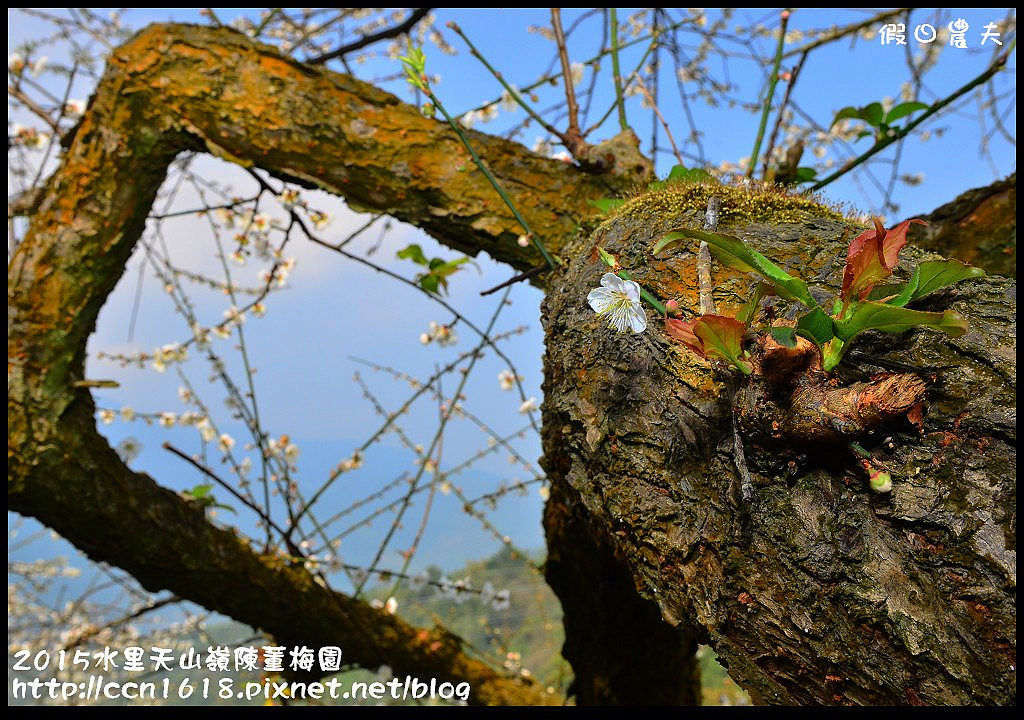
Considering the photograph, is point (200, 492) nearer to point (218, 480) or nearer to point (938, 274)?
point (218, 480)

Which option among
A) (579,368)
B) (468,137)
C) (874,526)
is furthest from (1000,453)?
(468,137)

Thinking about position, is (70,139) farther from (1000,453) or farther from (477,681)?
(1000,453)

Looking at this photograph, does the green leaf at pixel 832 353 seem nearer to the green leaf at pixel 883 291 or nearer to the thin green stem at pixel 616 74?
the green leaf at pixel 883 291

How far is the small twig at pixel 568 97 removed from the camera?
147 cm

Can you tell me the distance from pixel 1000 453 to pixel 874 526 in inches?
4.2

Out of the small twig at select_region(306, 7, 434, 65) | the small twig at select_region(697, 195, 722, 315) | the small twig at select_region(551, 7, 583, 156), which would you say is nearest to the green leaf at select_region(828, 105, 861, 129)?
the small twig at select_region(551, 7, 583, 156)

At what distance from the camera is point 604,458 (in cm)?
64

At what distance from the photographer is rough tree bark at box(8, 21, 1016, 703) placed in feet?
1.52

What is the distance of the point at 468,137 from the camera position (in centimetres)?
148

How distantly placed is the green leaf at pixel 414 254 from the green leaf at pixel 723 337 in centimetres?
90

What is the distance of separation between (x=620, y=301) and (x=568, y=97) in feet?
3.42

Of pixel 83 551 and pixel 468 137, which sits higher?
pixel 468 137

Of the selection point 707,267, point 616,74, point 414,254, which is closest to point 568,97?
point 616,74

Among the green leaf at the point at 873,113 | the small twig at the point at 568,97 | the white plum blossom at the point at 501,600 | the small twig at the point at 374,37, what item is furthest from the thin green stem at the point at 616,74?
the white plum blossom at the point at 501,600
